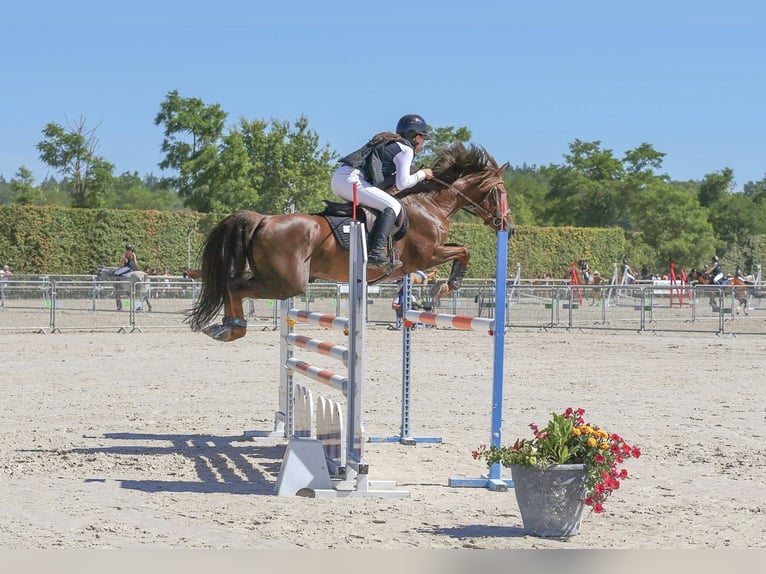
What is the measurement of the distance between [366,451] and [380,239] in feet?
6.31

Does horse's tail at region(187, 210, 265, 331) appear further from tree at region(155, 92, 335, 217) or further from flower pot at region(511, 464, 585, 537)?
tree at region(155, 92, 335, 217)

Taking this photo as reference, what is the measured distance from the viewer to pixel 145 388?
41.3 feet

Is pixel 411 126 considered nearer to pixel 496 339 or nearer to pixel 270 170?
pixel 496 339

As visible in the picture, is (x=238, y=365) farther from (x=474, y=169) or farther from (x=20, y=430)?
(x=474, y=169)

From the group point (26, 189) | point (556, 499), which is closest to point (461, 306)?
point (556, 499)

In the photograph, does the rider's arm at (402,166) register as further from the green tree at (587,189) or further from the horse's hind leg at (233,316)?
the green tree at (587,189)

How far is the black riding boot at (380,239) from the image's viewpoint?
307 inches

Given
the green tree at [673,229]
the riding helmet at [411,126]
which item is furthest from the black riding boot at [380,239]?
the green tree at [673,229]

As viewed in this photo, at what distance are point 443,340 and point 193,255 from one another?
21.9 metres

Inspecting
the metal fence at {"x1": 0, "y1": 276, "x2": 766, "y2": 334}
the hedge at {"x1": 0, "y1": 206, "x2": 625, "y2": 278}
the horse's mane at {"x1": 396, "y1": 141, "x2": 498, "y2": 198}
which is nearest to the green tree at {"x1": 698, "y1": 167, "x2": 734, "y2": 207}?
the hedge at {"x1": 0, "y1": 206, "x2": 625, "y2": 278}

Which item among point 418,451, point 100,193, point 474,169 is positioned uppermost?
point 100,193

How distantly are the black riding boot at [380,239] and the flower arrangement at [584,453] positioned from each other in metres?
2.52

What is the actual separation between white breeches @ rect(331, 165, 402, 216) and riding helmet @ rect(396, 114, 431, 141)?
0.51 m

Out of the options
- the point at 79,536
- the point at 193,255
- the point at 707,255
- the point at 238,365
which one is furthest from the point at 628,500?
the point at 707,255
